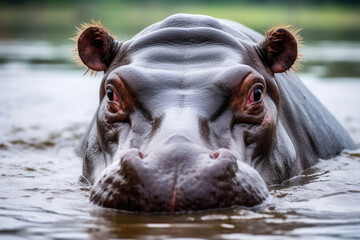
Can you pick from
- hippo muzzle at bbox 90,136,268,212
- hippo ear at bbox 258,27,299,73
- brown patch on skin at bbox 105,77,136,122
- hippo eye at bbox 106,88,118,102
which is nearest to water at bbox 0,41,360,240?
hippo muzzle at bbox 90,136,268,212

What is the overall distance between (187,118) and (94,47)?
6.28ft

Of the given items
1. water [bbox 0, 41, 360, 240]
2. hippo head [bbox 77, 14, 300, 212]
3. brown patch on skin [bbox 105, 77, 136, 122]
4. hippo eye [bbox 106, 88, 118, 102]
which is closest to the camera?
water [bbox 0, 41, 360, 240]

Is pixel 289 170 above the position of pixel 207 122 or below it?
below

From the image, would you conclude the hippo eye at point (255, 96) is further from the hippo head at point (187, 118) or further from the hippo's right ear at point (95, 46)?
the hippo's right ear at point (95, 46)

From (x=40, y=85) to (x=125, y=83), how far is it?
9949 mm

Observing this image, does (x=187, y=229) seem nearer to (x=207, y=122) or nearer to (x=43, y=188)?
(x=207, y=122)

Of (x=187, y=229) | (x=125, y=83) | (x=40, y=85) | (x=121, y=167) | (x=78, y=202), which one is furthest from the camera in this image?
(x=40, y=85)

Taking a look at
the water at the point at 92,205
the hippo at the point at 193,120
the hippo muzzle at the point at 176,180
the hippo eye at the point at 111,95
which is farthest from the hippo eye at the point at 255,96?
the hippo muzzle at the point at 176,180

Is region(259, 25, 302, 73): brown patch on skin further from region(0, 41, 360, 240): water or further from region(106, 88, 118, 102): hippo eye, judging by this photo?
region(106, 88, 118, 102): hippo eye

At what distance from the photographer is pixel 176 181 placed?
420cm

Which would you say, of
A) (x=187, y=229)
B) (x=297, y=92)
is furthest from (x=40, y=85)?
(x=187, y=229)

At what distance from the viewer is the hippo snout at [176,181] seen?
13.8 ft

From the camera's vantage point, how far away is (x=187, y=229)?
4.08 meters

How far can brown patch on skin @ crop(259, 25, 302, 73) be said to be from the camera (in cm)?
630
